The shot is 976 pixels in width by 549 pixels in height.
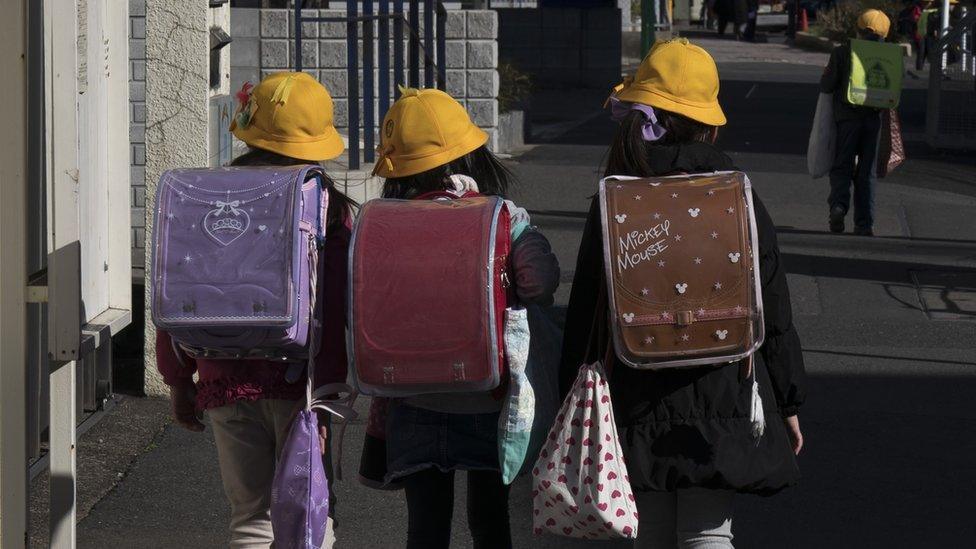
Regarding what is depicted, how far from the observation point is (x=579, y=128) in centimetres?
1752

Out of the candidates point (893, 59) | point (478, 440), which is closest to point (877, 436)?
point (478, 440)

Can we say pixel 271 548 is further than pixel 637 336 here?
Yes

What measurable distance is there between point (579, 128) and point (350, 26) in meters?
9.52

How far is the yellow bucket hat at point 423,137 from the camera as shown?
3561 millimetres

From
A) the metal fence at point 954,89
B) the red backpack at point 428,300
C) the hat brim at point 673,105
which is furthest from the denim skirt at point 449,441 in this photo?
the metal fence at point 954,89

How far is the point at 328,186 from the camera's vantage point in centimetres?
359

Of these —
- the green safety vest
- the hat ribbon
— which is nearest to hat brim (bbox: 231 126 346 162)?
the hat ribbon

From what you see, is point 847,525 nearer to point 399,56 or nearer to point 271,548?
point 271,548

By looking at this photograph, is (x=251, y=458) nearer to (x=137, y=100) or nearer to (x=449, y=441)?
(x=449, y=441)

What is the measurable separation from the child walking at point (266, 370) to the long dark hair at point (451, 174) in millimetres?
143

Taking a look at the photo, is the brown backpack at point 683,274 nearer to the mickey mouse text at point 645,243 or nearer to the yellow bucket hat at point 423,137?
the mickey mouse text at point 645,243

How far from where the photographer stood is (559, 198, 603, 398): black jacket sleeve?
3.33 m

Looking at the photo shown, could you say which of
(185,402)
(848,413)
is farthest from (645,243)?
(848,413)

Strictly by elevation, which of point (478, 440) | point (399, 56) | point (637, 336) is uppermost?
point (399, 56)
